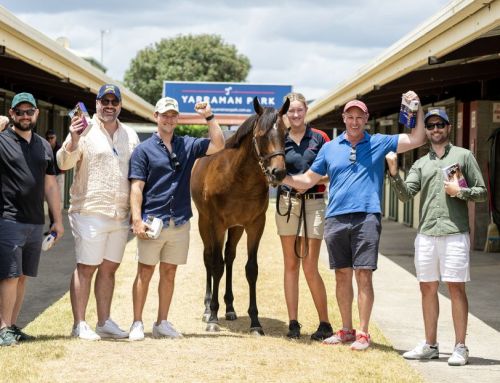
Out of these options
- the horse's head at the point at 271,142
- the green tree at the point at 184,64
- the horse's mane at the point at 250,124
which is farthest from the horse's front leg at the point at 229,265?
the green tree at the point at 184,64

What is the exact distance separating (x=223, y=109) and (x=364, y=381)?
25.7 meters

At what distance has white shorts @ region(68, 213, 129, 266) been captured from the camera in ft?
21.4

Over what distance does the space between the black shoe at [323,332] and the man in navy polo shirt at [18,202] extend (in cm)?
225

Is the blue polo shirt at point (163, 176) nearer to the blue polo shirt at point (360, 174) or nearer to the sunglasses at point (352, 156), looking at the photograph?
the blue polo shirt at point (360, 174)

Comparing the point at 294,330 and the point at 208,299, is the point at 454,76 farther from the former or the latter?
the point at 294,330

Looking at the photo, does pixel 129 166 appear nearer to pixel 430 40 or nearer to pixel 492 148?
pixel 430 40

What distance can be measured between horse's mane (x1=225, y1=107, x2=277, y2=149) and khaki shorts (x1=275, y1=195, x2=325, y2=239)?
65 centimetres

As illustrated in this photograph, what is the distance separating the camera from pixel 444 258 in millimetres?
6078

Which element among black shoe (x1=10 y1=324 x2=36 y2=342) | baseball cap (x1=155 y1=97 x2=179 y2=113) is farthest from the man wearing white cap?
black shoe (x1=10 y1=324 x2=36 y2=342)

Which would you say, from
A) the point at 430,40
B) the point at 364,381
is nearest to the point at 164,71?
the point at 430,40

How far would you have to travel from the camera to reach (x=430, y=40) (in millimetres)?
9500

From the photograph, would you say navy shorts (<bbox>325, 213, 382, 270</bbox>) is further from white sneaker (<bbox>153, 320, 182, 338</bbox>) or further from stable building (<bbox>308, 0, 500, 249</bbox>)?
stable building (<bbox>308, 0, 500, 249</bbox>)

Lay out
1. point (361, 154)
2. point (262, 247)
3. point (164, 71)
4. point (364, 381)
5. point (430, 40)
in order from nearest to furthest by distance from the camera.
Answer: point (364, 381) < point (361, 154) < point (430, 40) < point (262, 247) < point (164, 71)

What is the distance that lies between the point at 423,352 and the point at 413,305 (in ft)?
8.27
